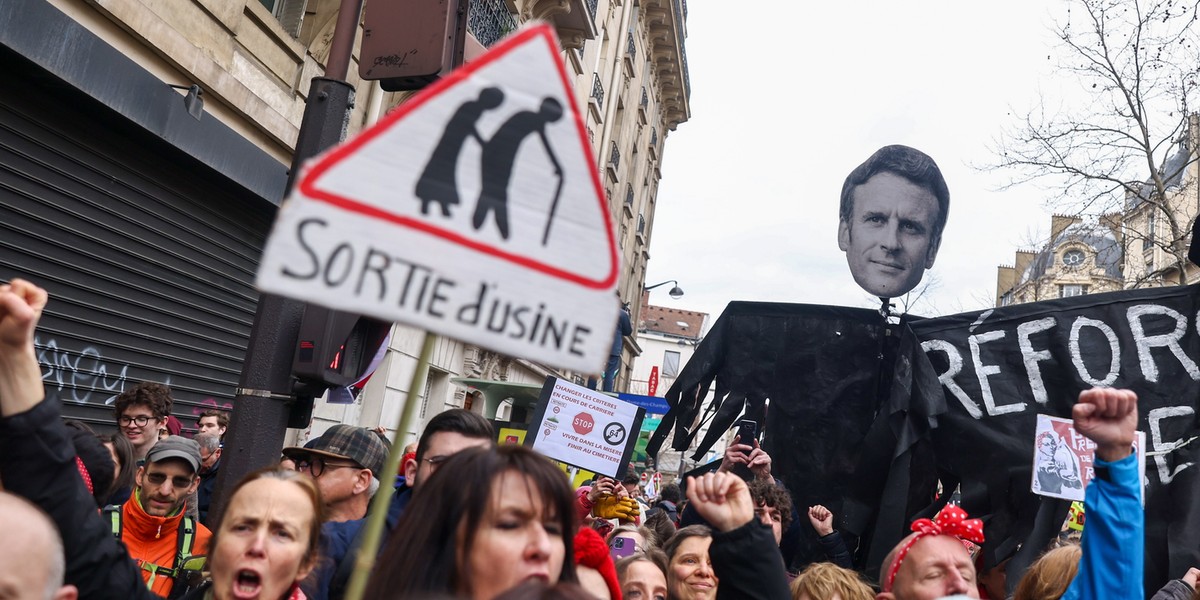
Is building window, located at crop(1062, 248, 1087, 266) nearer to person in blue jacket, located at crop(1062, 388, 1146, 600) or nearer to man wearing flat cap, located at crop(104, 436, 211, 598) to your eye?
person in blue jacket, located at crop(1062, 388, 1146, 600)

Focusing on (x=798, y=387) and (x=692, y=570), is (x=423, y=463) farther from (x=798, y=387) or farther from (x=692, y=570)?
(x=798, y=387)

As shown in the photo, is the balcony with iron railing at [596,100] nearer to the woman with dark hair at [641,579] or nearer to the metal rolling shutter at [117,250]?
the metal rolling shutter at [117,250]

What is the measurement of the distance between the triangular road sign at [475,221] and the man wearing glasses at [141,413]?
171 inches

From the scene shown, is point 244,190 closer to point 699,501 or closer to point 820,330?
point 820,330

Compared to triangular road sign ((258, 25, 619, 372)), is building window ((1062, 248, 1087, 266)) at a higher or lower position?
higher

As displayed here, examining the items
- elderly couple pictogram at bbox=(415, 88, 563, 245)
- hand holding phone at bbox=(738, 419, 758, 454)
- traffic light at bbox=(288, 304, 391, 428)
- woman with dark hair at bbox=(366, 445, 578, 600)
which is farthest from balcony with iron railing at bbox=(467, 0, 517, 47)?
elderly couple pictogram at bbox=(415, 88, 563, 245)

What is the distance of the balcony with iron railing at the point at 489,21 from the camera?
13729mm

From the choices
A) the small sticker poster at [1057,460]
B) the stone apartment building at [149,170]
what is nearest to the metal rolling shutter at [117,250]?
the stone apartment building at [149,170]

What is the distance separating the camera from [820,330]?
5457 millimetres

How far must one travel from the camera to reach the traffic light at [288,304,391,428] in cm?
424

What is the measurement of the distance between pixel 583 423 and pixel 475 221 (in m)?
5.59

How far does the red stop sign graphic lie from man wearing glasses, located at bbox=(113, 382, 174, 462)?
9.26 ft

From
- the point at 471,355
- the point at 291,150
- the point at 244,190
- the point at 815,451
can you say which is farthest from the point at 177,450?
the point at 471,355

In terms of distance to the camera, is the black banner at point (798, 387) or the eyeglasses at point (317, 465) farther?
the black banner at point (798, 387)
